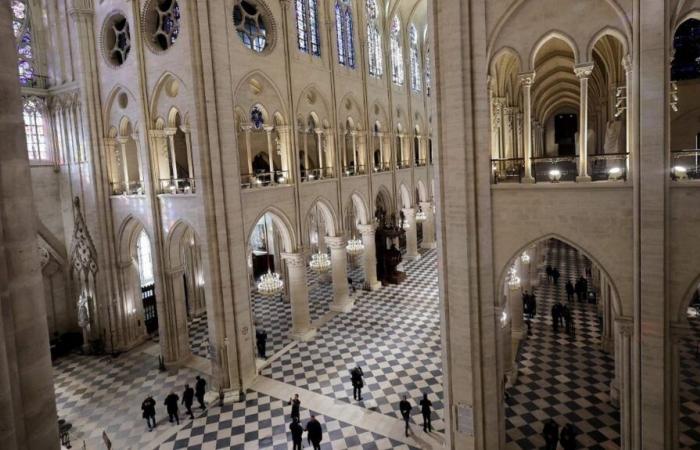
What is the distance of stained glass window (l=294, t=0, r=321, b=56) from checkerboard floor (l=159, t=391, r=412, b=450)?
1431 cm

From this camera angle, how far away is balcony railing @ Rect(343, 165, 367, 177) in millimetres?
21234

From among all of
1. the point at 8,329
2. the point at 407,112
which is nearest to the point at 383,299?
the point at 407,112

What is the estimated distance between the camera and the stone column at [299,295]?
1725 centimetres

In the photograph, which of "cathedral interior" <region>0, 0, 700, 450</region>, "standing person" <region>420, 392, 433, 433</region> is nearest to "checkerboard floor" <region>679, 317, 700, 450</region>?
"cathedral interior" <region>0, 0, 700, 450</region>

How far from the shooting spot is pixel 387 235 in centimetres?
2462

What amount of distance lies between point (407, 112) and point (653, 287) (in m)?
22.4

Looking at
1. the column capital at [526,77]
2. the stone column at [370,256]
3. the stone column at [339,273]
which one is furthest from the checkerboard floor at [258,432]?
the stone column at [370,256]

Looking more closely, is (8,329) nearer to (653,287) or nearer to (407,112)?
(653,287)

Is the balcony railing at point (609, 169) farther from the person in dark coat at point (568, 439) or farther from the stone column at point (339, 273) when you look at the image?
the stone column at point (339, 273)

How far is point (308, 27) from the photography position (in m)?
18.4

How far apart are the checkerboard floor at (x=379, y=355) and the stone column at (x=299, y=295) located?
1.88ft

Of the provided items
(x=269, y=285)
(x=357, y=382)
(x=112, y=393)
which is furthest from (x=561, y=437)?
(x=112, y=393)

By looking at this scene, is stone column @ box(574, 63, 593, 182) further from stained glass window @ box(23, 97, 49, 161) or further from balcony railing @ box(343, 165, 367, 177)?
stained glass window @ box(23, 97, 49, 161)

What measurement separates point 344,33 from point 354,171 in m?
6.97
